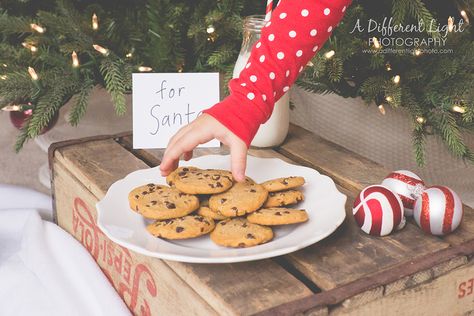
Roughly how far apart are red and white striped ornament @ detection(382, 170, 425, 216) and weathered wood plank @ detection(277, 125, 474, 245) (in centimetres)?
7

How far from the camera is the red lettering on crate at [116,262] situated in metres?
0.87

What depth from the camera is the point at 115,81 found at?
1210 mm

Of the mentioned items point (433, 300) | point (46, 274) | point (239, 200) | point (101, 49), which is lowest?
point (46, 274)

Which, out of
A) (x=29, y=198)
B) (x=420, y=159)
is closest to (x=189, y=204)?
(x=420, y=159)

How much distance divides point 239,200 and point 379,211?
179mm

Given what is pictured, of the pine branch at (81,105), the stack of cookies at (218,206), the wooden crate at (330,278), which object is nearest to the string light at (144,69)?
the pine branch at (81,105)

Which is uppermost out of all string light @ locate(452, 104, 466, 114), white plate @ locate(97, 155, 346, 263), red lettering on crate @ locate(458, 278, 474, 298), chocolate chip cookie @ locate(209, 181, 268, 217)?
string light @ locate(452, 104, 466, 114)

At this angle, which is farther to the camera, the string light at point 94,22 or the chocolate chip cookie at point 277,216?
the string light at point 94,22

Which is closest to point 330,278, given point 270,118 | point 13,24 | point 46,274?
point 270,118

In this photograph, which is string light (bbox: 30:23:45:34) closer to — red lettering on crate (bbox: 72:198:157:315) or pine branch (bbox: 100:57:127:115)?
pine branch (bbox: 100:57:127:115)

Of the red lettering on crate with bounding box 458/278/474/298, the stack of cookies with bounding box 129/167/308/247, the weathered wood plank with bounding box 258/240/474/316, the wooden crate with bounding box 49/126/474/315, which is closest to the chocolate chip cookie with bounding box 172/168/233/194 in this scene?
the stack of cookies with bounding box 129/167/308/247

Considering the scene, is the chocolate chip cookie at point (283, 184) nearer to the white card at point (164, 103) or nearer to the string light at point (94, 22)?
the white card at point (164, 103)

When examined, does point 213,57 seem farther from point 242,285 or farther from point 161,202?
point 242,285

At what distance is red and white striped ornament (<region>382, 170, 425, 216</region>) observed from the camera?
84 cm
